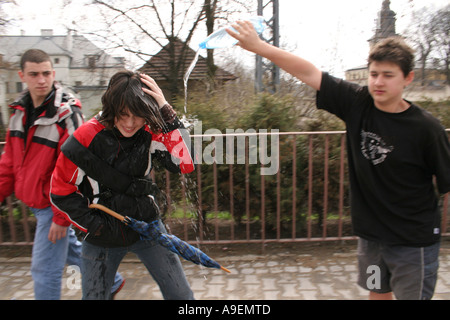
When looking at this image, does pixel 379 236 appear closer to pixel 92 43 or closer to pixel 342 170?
pixel 342 170

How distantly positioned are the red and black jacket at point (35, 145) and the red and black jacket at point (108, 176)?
0.55m

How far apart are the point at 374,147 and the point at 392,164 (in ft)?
0.44

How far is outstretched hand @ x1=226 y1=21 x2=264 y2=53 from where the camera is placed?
187 centimetres

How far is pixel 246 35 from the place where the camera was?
1871 mm

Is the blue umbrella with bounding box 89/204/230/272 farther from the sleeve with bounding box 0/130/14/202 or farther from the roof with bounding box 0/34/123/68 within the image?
the roof with bounding box 0/34/123/68

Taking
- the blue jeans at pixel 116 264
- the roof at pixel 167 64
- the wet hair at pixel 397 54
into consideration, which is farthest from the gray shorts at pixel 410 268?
the roof at pixel 167 64

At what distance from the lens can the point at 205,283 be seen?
141 inches

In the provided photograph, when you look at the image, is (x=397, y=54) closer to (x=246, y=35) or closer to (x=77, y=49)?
(x=246, y=35)

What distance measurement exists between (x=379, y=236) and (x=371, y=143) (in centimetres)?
54

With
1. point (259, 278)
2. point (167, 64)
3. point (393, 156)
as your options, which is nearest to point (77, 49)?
point (167, 64)

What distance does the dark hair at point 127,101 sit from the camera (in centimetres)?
190

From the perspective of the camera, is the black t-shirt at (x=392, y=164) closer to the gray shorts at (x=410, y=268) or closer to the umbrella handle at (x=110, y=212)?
the gray shorts at (x=410, y=268)

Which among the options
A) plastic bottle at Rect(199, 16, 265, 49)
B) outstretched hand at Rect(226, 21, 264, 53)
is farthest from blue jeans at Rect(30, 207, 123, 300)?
outstretched hand at Rect(226, 21, 264, 53)
